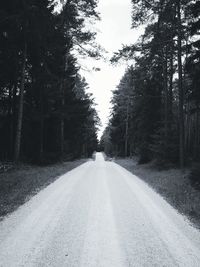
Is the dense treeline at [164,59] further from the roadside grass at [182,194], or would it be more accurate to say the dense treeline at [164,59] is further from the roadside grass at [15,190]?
the roadside grass at [15,190]

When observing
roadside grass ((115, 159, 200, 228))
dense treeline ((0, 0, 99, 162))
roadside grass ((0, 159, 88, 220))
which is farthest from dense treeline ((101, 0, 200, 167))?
roadside grass ((0, 159, 88, 220))

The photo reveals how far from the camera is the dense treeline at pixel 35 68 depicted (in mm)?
18500

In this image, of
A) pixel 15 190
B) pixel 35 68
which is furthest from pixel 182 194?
pixel 35 68

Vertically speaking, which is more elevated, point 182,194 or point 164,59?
point 164,59

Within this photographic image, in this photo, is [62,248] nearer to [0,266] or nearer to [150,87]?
[0,266]

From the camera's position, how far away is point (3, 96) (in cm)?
2598

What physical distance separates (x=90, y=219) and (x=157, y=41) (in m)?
15.1

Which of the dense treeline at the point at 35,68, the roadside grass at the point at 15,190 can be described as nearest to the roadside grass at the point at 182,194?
the roadside grass at the point at 15,190

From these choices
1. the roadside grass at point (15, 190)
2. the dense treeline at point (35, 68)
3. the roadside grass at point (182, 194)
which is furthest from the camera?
the dense treeline at point (35, 68)

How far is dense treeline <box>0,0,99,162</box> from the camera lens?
18500 millimetres

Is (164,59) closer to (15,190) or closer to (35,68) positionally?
(35,68)

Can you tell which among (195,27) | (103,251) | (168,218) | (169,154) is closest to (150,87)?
(169,154)

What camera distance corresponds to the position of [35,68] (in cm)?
2341

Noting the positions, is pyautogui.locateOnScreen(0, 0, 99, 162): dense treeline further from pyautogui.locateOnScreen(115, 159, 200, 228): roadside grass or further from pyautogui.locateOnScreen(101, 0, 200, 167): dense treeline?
pyautogui.locateOnScreen(115, 159, 200, 228): roadside grass
